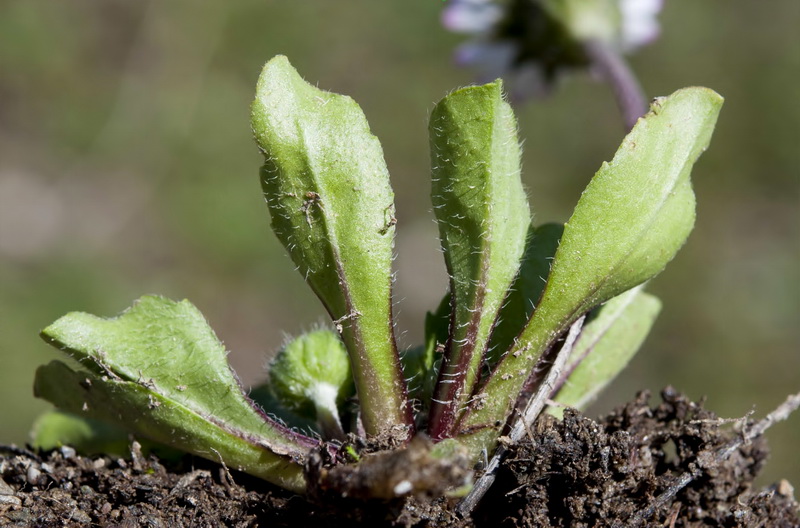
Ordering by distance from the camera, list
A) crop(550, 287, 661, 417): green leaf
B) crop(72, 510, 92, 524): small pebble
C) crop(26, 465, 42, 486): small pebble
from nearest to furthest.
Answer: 1. crop(72, 510, 92, 524): small pebble
2. crop(26, 465, 42, 486): small pebble
3. crop(550, 287, 661, 417): green leaf

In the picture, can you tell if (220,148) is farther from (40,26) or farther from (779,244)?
(779,244)

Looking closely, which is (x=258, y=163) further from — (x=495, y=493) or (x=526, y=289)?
(x=495, y=493)

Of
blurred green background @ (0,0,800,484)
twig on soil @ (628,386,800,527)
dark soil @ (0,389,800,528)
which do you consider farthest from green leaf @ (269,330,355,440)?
blurred green background @ (0,0,800,484)

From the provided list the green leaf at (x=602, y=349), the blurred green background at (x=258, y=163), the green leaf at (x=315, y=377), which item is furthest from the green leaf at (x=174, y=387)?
the blurred green background at (x=258, y=163)

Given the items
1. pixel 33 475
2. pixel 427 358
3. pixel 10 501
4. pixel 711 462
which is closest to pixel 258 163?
pixel 427 358

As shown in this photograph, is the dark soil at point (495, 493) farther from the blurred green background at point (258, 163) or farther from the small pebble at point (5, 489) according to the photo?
the blurred green background at point (258, 163)

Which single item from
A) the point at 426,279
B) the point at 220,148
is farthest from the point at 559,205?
the point at 220,148

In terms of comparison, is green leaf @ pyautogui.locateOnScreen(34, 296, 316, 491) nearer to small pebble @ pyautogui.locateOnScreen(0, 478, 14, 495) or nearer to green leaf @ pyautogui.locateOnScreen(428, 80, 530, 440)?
small pebble @ pyautogui.locateOnScreen(0, 478, 14, 495)
